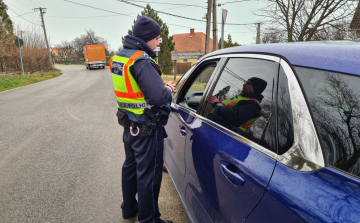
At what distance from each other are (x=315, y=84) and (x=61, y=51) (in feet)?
266

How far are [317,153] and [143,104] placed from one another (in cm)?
131

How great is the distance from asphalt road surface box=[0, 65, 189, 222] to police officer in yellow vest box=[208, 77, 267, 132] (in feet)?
4.29

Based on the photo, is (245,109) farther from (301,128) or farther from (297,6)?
(297,6)

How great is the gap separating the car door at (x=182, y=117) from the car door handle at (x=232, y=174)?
69 centimetres

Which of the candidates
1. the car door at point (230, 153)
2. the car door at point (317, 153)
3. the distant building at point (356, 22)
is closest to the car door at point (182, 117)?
the car door at point (230, 153)

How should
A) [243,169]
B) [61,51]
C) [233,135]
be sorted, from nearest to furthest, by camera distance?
[243,169], [233,135], [61,51]

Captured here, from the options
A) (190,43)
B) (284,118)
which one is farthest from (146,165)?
(190,43)

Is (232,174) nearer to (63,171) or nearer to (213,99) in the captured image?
(213,99)

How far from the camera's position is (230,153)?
1.34 metres

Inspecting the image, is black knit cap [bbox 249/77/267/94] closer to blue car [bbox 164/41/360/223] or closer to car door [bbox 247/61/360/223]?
blue car [bbox 164/41/360/223]

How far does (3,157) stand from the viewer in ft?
12.5

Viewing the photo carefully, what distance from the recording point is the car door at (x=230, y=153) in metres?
1.15

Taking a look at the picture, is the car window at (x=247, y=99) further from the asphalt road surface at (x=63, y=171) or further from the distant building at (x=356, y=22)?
the distant building at (x=356, y=22)

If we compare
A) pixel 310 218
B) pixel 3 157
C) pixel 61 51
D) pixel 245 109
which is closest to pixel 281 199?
pixel 310 218
